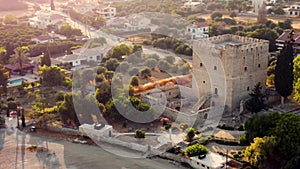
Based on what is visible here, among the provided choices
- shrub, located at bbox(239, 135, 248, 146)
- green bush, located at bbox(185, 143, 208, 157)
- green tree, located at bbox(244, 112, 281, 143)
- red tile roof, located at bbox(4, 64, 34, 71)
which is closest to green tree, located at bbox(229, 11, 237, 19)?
red tile roof, located at bbox(4, 64, 34, 71)

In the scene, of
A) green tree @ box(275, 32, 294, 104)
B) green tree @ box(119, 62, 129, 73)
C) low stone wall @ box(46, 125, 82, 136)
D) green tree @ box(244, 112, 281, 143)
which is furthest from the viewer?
green tree @ box(119, 62, 129, 73)

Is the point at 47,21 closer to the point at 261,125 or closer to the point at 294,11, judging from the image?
the point at 294,11

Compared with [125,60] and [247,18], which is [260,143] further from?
[247,18]

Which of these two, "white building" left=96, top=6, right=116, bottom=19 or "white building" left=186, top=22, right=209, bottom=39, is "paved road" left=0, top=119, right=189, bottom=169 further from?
"white building" left=96, top=6, right=116, bottom=19

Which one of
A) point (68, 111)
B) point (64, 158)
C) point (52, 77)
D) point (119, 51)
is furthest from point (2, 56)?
point (64, 158)

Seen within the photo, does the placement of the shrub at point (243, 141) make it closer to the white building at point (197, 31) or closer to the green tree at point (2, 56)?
the green tree at point (2, 56)

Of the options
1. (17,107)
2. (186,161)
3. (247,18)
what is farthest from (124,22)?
(186,161)
